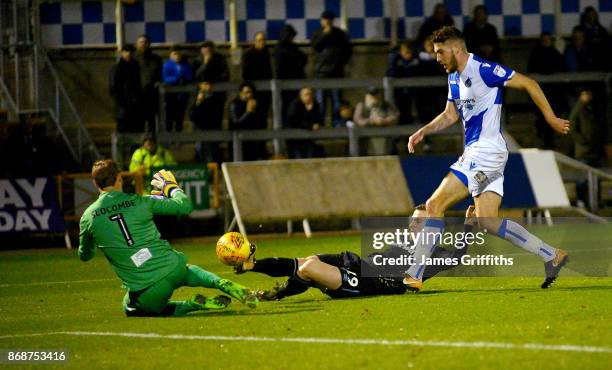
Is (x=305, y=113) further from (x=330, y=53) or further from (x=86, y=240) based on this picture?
(x=86, y=240)

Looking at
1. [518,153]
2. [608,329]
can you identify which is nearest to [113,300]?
[608,329]

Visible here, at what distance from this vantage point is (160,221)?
834 inches

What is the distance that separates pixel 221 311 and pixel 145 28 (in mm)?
14225

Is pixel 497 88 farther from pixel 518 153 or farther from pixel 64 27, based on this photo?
pixel 64 27

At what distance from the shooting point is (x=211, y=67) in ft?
73.4

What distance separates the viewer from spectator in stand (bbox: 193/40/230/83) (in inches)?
878

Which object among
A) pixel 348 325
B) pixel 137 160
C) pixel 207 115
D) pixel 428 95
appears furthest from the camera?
pixel 428 95

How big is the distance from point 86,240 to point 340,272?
7.22 feet

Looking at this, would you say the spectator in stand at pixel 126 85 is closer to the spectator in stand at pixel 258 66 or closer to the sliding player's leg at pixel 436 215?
the spectator in stand at pixel 258 66

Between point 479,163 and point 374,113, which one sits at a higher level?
point 479,163

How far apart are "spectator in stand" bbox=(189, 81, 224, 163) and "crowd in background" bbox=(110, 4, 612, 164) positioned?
2cm

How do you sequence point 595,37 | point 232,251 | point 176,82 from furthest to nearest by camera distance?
point 595,37 < point 176,82 < point 232,251

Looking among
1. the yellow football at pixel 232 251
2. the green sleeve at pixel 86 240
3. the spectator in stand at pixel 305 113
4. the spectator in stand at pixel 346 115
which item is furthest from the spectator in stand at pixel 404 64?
the green sleeve at pixel 86 240

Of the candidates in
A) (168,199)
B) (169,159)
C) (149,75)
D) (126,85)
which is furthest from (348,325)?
(149,75)
